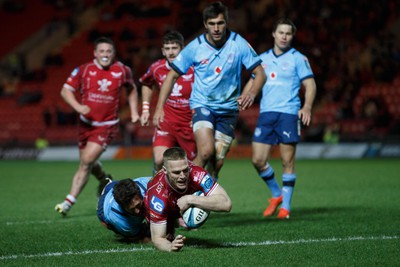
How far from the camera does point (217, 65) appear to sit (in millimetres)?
7789

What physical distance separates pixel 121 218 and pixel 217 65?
6.82 feet

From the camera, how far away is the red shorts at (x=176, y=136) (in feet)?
29.5

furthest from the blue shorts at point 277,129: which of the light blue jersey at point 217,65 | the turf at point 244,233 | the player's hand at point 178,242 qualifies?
the player's hand at point 178,242

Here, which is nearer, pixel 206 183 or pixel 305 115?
pixel 206 183

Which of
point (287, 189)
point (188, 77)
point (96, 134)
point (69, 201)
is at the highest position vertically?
point (188, 77)

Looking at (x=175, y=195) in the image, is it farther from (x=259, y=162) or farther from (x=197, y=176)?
(x=259, y=162)

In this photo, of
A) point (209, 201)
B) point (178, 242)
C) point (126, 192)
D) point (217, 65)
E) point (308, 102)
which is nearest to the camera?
point (178, 242)

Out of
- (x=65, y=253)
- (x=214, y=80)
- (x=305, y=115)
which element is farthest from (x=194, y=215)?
(x=305, y=115)

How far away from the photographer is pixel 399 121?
21.1m

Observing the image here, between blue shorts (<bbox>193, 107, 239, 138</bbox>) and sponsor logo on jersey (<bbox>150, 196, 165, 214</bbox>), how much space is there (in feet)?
6.42

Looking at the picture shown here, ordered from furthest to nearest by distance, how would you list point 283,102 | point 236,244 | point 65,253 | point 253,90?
point 283,102
point 253,90
point 236,244
point 65,253

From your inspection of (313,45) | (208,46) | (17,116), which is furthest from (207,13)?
(17,116)

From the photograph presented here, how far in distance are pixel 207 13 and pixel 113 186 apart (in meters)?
2.00

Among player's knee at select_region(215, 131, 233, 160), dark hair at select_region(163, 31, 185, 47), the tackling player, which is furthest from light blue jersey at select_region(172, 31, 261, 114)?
the tackling player
